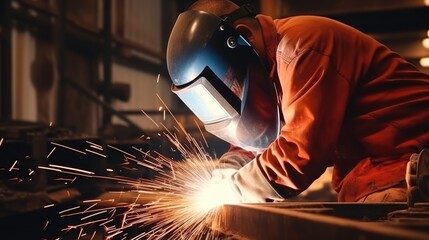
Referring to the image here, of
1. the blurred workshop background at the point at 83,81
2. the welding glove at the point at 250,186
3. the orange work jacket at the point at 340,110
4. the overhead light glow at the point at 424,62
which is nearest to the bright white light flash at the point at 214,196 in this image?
the welding glove at the point at 250,186

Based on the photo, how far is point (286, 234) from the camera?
1.45 metres

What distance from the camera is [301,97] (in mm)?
1994

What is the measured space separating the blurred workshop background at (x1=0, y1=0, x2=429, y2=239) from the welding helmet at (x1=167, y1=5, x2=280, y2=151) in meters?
0.96

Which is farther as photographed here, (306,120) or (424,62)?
(424,62)

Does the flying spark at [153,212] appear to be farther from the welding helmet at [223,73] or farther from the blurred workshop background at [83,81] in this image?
the welding helmet at [223,73]

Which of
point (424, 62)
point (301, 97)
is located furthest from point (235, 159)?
point (424, 62)

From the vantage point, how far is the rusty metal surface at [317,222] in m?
1.05

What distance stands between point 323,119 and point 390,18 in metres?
4.77

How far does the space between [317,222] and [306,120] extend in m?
0.76

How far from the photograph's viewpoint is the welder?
2008mm

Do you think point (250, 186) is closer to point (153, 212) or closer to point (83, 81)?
point (153, 212)

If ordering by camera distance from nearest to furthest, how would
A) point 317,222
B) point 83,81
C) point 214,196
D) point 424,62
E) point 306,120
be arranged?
point 317,222 → point 306,120 → point 214,196 → point 424,62 → point 83,81

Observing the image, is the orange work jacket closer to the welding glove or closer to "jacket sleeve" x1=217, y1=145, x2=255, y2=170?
the welding glove

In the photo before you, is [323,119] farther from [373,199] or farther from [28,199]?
[28,199]
